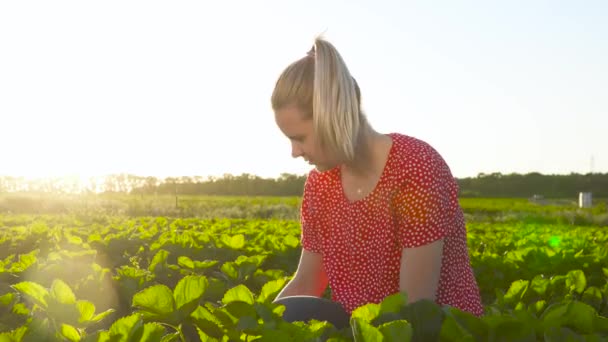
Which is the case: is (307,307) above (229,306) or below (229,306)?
below

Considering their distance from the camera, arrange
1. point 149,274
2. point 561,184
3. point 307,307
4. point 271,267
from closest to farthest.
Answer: point 307,307, point 149,274, point 271,267, point 561,184

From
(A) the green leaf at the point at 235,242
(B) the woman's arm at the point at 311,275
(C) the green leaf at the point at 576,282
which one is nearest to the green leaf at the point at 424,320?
(C) the green leaf at the point at 576,282

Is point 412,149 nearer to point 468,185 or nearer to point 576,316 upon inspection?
point 576,316

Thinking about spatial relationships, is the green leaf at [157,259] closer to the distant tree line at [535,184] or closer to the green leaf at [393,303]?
the green leaf at [393,303]

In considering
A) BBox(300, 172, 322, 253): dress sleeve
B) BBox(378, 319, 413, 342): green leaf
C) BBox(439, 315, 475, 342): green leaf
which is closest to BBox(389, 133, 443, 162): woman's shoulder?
BBox(300, 172, 322, 253): dress sleeve

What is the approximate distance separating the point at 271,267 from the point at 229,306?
349 centimetres

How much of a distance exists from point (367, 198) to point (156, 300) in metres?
1.56

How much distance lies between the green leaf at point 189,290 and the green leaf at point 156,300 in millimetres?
19

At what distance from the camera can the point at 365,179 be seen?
10.2 ft

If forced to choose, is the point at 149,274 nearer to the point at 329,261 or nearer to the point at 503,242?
the point at 329,261

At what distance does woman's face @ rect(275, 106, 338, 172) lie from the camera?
2850 mm

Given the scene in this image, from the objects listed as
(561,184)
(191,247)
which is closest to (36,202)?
(191,247)

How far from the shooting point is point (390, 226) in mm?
3010

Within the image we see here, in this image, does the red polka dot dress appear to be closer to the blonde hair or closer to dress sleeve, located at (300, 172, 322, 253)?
dress sleeve, located at (300, 172, 322, 253)
